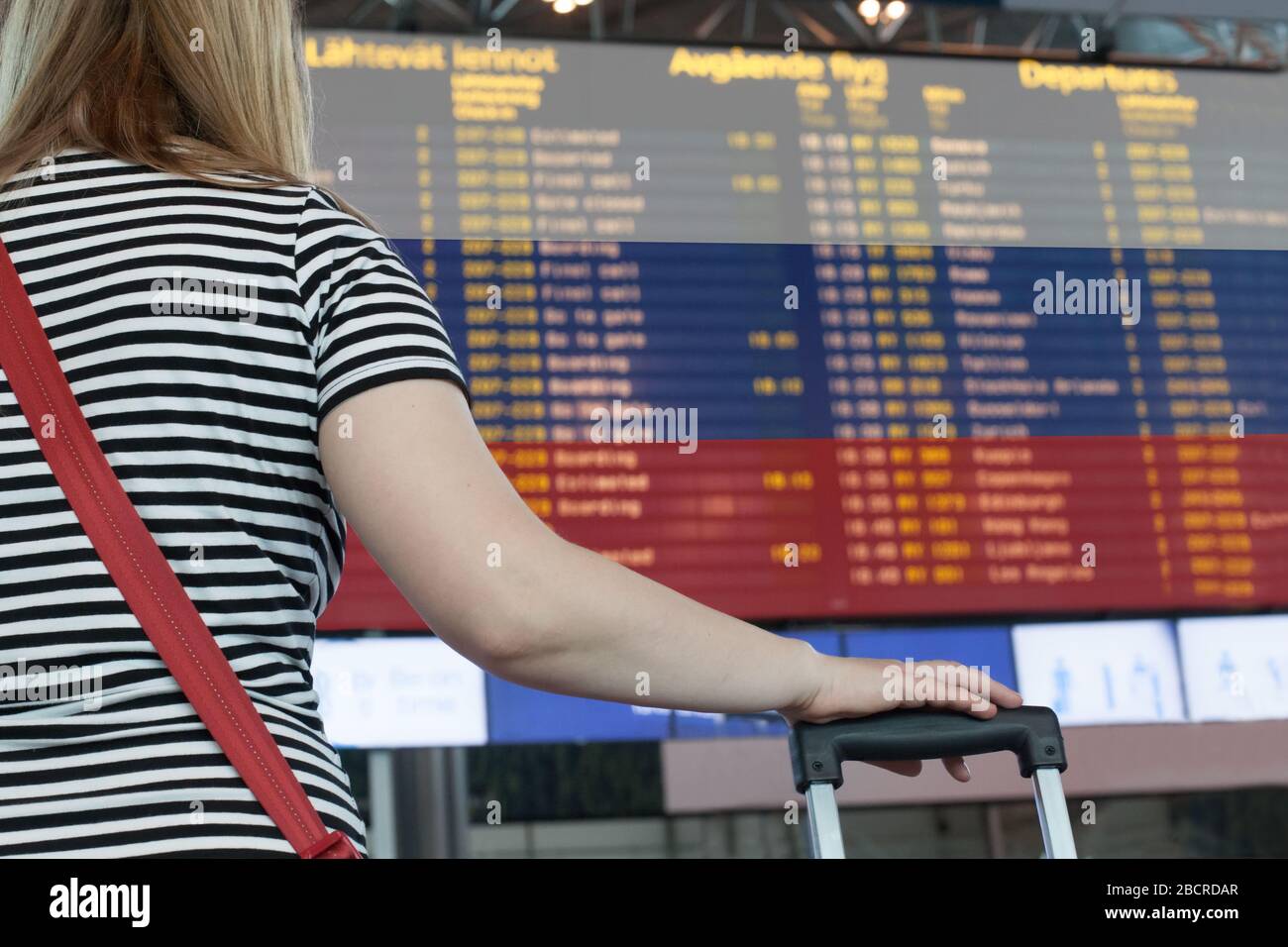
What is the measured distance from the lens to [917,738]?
25.1 inches

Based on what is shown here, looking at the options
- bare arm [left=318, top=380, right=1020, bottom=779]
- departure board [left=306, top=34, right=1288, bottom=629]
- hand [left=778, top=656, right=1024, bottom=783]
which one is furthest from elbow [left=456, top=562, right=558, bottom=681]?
departure board [left=306, top=34, right=1288, bottom=629]

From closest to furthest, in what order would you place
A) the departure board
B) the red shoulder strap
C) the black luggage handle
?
the red shoulder strap
the black luggage handle
the departure board

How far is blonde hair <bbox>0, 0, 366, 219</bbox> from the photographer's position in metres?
0.66

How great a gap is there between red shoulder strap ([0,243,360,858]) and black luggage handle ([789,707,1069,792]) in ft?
0.73

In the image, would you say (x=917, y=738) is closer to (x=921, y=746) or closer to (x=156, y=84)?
(x=921, y=746)

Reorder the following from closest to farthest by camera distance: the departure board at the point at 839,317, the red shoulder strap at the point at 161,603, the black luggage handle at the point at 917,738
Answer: the red shoulder strap at the point at 161,603 < the black luggage handle at the point at 917,738 < the departure board at the point at 839,317

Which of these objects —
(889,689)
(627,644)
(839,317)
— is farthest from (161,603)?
(839,317)

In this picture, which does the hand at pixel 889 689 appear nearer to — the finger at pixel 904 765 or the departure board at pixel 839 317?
the finger at pixel 904 765

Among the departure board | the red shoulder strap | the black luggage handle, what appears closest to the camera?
the red shoulder strap

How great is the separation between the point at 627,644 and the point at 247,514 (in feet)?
0.55

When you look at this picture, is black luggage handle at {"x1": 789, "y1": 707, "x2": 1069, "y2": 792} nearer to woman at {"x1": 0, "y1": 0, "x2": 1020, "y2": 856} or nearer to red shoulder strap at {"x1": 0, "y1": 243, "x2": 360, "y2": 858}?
woman at {"x1": 0, "y1": 0, "x2": 1020, "y2": 856}

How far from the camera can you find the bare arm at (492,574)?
564 millimetres

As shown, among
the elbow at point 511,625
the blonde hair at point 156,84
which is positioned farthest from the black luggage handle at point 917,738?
the blonde hair at point 156,84

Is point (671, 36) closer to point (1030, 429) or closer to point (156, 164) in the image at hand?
point (1030, 429)
